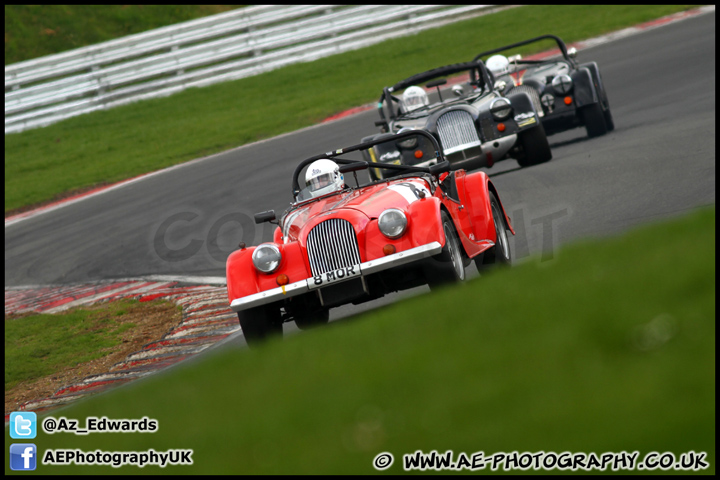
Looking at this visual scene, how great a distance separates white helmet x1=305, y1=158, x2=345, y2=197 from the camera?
7.79 metres

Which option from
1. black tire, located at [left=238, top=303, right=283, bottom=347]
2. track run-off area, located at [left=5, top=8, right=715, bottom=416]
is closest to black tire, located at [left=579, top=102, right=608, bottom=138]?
track run-off area, located at [left=5, top=8, right=715, bottom=416]

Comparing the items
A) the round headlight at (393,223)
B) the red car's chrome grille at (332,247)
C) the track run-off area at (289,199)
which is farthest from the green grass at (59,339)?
the round headlight at (393,223)

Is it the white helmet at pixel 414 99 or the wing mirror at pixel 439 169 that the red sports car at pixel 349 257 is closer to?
the wing mirror at pixel 439 169

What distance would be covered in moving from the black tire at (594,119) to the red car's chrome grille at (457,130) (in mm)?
2383

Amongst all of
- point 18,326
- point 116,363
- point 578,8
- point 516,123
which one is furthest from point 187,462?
point 578,8

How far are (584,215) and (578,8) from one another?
55.3 ft

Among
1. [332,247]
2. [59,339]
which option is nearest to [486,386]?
[332,247]

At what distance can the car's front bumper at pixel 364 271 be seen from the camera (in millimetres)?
6328

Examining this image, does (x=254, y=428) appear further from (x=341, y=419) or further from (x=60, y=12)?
(x=60, y=12)

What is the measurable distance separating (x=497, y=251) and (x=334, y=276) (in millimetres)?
1726

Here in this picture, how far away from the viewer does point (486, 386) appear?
2.90 meters

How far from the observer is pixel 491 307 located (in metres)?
3.99

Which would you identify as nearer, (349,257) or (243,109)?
(349,257)

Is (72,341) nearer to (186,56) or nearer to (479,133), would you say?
(479,133)
